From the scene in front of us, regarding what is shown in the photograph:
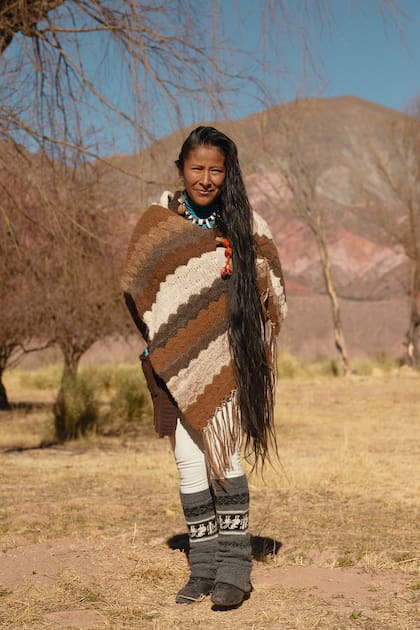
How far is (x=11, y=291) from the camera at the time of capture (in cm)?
1160

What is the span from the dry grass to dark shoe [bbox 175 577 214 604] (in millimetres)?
46

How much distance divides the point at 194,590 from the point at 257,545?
3.48 ft

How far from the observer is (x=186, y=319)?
10.9ft

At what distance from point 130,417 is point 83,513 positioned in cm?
664

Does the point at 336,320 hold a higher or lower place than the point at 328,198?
lower

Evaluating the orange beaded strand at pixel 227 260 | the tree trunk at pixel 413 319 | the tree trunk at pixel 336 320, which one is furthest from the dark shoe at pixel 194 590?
the tree trunk at pixel 413 319

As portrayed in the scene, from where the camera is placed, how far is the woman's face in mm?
3396

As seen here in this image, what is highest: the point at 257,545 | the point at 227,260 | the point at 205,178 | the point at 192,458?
the point at 205,178

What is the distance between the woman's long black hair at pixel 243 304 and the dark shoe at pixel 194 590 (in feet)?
1.71

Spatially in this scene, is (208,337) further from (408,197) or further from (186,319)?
(408,197)

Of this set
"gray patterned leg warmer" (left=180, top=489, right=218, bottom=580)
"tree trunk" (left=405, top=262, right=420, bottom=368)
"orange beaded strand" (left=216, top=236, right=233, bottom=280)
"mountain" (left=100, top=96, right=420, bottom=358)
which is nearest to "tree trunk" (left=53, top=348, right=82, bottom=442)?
"mountain" (left=100, top=96, right=420, bottom=358)

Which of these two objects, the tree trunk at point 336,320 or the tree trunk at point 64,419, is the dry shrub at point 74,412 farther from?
the tree trunk at point 336,320

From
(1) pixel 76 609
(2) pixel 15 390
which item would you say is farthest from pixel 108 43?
(2) pixel 15 390

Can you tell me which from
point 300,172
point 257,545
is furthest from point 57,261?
point 300,172
